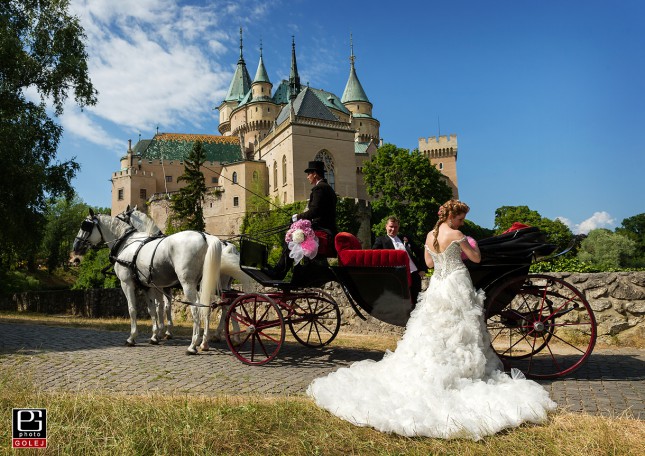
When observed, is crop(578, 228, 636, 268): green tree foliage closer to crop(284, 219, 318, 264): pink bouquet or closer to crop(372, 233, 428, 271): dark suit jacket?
crop(372, 233, 428, 271): dark suit jacket

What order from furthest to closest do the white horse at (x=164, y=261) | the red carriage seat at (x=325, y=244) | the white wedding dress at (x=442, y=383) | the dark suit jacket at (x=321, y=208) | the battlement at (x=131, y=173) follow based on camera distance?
the battlement at (x=131, y=173) → the white horse at (x=164, y=261) → the dark suit jacket at (x=321, y=208) → the red carriage seat at (x=325, y=244) → the white wedding dress at (x=442, y=383)

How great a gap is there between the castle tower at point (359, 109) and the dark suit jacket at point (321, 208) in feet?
233

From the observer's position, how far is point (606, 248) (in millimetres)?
52031

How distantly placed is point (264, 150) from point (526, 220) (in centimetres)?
3445

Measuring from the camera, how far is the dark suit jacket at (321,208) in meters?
6.89

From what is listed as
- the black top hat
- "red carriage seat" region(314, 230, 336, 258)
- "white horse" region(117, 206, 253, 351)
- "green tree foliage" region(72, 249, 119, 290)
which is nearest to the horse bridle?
"white horse" region(117, 206, 253, 351)

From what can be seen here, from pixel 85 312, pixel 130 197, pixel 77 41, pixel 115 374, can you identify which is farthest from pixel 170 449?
pixel 130 197

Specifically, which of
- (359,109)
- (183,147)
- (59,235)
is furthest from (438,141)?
(59,235)

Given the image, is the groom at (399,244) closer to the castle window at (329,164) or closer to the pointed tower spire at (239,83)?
the castle window at (329,164)

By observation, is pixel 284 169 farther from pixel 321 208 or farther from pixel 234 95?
pixel 321 208

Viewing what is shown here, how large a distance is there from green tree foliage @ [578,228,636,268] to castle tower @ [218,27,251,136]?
5518 centimetres

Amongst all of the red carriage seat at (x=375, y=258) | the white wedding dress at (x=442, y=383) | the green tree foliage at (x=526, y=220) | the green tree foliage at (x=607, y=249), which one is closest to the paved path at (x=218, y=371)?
the white wedding dress at (x=442, y=383)

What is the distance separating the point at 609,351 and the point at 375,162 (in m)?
41.0

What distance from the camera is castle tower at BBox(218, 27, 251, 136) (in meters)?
80.1
